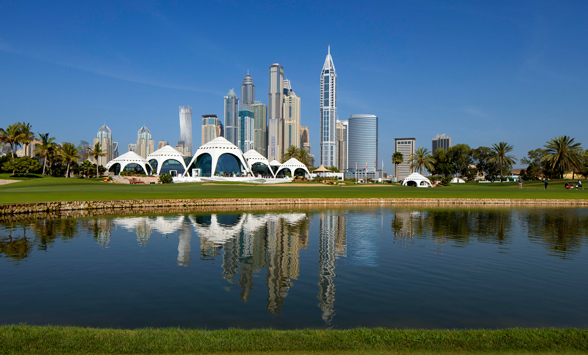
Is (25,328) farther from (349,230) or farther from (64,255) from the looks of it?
(349,230)

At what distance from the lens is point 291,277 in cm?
1202

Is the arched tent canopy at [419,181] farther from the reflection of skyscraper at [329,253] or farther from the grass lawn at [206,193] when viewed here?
the reflection of skyscraper at [329,253]

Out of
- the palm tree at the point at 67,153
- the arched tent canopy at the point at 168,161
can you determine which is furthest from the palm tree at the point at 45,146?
the arched tent canopy at the point at 168,161

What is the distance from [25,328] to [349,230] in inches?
694

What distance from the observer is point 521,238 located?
20.1 metres

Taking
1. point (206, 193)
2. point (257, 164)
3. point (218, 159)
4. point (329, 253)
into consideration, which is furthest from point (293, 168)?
point (329, 253)

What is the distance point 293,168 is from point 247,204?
10736 cm

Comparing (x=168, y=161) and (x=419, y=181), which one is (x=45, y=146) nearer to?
(x=168, y=161)

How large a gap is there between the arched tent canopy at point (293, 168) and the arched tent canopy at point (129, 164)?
47.8m

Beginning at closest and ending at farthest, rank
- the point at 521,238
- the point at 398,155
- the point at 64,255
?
the point at 64,255
the point at 521,238
the point at 398,155

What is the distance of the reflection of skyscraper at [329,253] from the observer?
372 inches

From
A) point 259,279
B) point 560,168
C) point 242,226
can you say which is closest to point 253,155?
point 560,168

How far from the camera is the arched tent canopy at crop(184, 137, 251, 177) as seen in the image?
11106 cm

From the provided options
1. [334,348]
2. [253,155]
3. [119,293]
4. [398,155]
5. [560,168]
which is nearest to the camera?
[334,348]
